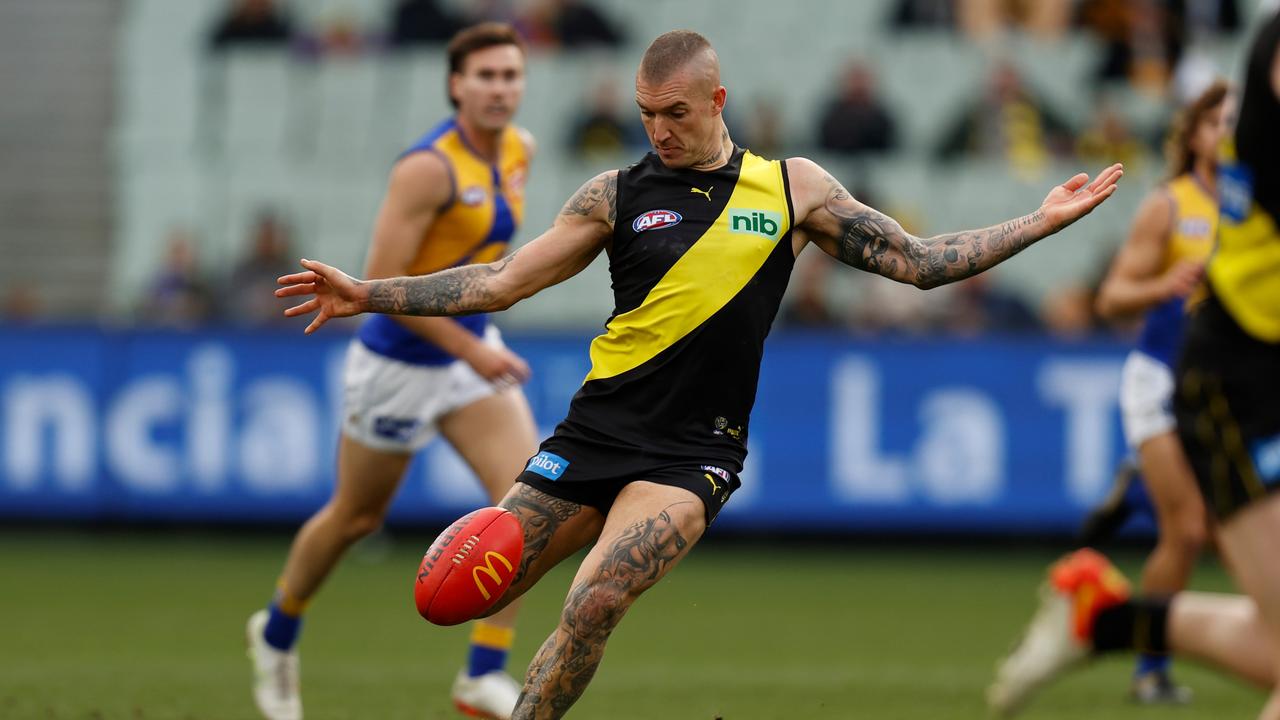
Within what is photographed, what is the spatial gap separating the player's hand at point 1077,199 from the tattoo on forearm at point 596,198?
1.43 meters

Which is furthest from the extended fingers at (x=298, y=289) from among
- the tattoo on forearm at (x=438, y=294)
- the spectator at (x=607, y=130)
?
the spectator at (x=607, y=130)

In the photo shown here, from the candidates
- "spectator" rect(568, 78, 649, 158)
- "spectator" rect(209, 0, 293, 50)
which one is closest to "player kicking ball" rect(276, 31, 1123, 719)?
"spectator" rect(568, 78, 649, 158)

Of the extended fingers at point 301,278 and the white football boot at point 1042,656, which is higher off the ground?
the extended fingers at point 301,278

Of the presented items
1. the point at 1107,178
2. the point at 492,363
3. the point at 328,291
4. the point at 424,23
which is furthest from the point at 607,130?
the point at 1107,178

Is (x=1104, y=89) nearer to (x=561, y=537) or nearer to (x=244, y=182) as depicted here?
(x=244, y=182)

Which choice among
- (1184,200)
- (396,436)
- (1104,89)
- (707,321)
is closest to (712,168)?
(707,321)

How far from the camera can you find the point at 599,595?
5.67m

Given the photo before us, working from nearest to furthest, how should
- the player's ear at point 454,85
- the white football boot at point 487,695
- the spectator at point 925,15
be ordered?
the white football boot at point 487,695
the player's ear at point 454,85
the spectator at point 925,15

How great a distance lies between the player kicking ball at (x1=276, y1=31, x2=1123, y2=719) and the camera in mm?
5926

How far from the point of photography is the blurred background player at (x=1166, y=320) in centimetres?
863

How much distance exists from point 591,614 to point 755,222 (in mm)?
1419

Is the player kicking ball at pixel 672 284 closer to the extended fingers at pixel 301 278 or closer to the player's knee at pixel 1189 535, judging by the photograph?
the extended fingers at pixel 301 278

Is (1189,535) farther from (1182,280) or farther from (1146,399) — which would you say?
(1182,280)

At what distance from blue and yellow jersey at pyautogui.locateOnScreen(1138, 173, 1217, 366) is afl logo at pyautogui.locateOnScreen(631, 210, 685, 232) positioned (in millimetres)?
3749
